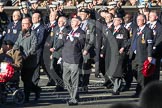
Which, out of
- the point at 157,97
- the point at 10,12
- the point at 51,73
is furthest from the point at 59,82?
the point at 157,97

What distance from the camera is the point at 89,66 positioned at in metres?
14.2

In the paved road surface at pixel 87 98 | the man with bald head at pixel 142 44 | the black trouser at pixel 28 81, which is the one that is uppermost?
the man with bald head at pixel 142 44

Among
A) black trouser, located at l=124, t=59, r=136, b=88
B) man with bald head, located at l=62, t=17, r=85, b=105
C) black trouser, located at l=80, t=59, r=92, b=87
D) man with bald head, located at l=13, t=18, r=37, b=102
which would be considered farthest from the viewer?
black trouser, located at l=124, t=59, r=136, b=88

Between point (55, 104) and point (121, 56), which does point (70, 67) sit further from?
point (121, 56)

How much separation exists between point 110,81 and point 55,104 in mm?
2950

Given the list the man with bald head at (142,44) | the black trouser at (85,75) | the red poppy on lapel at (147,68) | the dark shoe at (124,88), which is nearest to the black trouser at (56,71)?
the black trouser at (85,75)

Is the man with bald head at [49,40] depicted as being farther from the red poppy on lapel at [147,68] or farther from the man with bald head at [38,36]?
the red poppy on lapel at [147,68]

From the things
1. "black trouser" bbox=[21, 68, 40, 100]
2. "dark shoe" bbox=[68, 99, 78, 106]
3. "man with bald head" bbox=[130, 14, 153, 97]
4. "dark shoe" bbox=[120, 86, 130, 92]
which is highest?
"man with bald head" bbox=[130, 14, 153, 97]

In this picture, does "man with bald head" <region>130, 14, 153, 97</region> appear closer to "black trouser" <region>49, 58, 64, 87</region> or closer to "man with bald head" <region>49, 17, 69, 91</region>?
"man with bald head" <region>49, 17, 69, 91</region>

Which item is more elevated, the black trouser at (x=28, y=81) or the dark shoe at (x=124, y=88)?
the black trouser at (x=28, y=81)

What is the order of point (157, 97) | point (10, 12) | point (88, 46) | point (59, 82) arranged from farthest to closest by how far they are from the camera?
point (10, 12) → point (59, 82) → point (88, 46) → point (157, 97)

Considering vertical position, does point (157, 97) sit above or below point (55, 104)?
above

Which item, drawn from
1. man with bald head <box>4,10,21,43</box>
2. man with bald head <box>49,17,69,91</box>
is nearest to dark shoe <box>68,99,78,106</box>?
man with bald head <box>49,17,69,91</box>

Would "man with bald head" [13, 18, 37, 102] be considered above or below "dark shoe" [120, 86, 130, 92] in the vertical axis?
above
